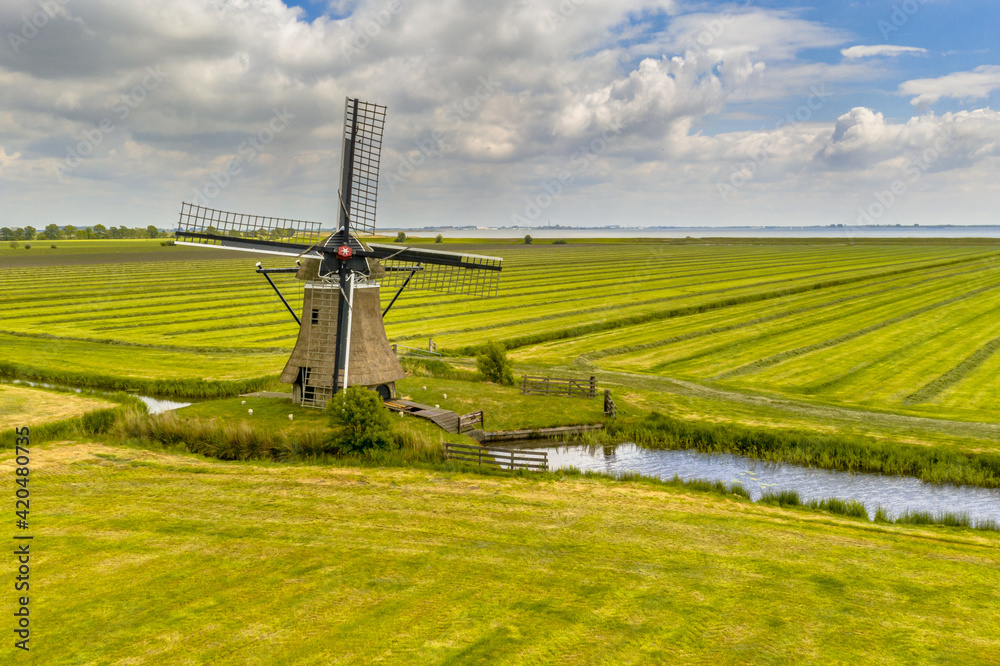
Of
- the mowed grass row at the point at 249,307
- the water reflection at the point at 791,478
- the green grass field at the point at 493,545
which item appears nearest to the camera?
the green grass field at the point at 493,545

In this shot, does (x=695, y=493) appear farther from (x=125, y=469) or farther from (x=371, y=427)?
(x=125, y=469)

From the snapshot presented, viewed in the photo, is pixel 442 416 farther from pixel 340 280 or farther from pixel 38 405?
pixel 38 405

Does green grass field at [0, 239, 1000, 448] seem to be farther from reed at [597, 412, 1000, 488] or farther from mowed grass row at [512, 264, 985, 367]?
reed at [597, 412, 1000, 488]

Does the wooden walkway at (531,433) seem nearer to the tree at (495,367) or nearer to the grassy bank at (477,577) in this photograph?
the tree at (495,367)

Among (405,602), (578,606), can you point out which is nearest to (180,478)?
(405,602)
